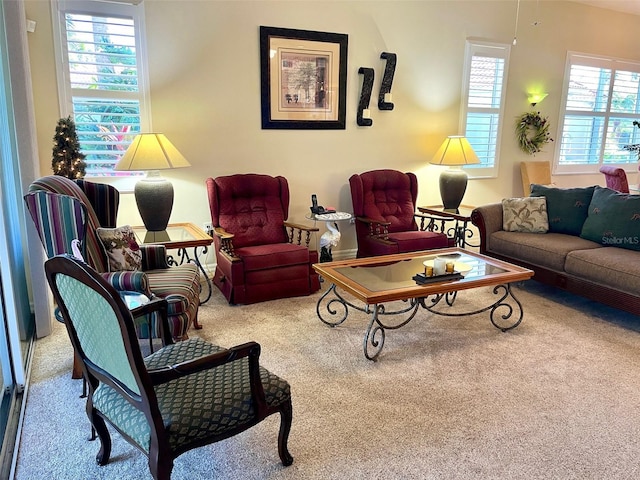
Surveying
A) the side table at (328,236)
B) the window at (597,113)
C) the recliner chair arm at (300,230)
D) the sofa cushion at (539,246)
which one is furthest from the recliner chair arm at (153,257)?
the window at (597,113)

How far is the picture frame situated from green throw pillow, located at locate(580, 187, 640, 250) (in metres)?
2.44

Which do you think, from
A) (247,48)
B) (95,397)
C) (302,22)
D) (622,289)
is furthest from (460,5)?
(95,397)

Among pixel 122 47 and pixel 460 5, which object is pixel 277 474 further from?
pixel 460 5

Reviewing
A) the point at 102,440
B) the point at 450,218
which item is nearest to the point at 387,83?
the point at 450,218

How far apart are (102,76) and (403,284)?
2913mm

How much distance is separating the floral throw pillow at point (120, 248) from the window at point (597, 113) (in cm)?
549

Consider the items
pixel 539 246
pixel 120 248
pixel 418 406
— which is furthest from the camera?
pixel 539 246

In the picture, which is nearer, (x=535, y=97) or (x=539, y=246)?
(x=539, y=246)

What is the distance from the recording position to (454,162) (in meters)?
4.88

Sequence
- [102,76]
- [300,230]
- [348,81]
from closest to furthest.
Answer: [102,76] < [300,230] < [348,81]

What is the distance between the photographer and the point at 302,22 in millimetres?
4441

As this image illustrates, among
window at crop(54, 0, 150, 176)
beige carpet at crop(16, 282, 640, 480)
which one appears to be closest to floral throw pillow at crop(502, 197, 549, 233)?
beige carpet at crop(16, 282, 640, 480)

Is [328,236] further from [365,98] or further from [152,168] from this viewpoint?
[152,168]

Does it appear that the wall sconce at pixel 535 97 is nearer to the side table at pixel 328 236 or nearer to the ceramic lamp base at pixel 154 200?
the side table at pixel 328 236
